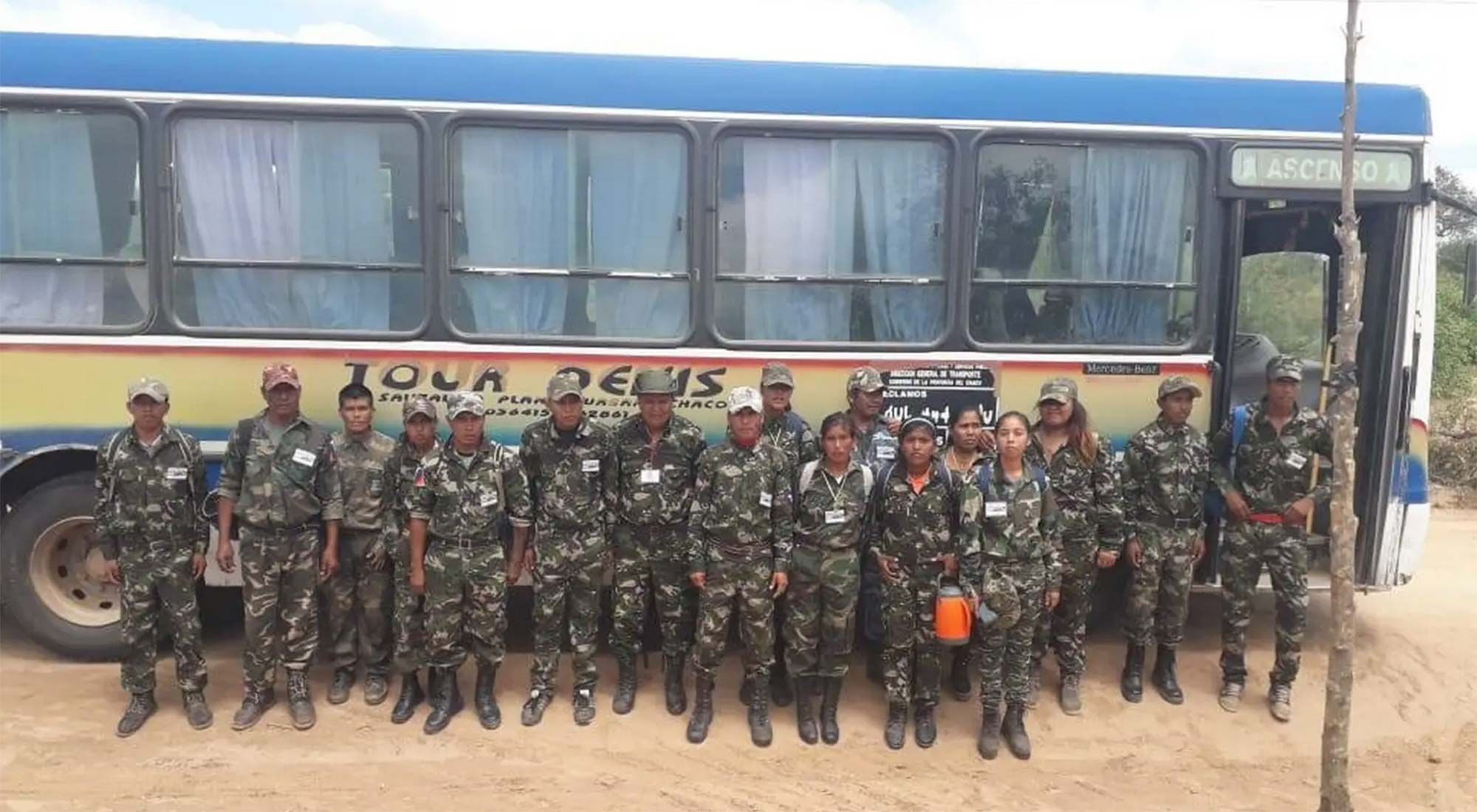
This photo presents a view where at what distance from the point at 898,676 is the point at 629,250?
7.81 feet

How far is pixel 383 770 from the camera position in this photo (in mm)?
3918

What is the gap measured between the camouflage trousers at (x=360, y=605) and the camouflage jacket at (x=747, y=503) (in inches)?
60.1

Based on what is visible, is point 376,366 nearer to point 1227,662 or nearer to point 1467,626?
point 1227,662

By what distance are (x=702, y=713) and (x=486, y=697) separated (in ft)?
3.24

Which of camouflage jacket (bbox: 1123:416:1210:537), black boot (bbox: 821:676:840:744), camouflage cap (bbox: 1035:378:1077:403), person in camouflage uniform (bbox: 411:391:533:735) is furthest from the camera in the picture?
camouflage jacket (bbox: 1123:416:1210:537)

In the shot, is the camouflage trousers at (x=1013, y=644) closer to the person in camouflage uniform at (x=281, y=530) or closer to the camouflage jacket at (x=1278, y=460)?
the camouflage jacket at (x=1278, y=460)

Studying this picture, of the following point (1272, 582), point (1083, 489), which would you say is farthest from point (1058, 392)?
point (1272, 582)

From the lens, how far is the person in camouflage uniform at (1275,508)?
4.42 m

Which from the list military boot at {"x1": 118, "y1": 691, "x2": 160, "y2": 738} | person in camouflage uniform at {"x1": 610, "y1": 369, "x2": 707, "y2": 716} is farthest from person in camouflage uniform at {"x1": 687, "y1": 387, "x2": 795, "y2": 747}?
military boot at {"x1": 118, "y1": 691, "x2": 160, "y2": 738}

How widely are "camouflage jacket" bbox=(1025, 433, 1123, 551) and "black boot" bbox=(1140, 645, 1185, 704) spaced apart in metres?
0.76

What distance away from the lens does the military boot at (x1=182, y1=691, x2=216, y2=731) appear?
422 centimetres

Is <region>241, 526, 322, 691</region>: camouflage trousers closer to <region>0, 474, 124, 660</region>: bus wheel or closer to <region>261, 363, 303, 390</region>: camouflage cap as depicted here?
<region>261, 363, 303, 390</region>: camouflage cap

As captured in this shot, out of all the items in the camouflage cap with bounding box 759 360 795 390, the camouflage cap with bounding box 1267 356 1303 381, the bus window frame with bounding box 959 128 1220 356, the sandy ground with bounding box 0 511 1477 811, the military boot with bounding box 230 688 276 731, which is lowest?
the sandy ground with bounding box 0 511 1477 811

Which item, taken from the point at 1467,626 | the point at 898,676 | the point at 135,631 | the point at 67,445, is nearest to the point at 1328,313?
the point at 1467,626
